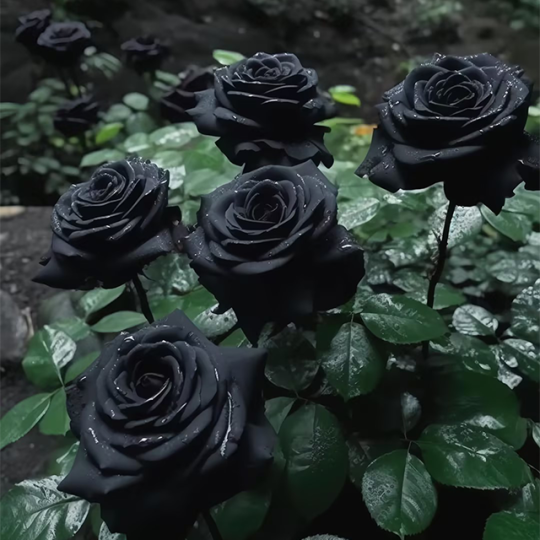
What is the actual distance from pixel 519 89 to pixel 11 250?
1.40 m

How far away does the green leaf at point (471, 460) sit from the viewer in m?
0.67

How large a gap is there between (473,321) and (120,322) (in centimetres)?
57

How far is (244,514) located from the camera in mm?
707

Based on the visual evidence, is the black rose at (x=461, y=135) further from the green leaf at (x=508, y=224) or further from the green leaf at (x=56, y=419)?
the green leaf at (x=56, y=419)

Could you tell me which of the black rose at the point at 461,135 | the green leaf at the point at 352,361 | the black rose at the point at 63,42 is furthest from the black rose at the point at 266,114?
the black rose at the point at 63,42

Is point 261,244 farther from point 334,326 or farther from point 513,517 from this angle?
point 513,517

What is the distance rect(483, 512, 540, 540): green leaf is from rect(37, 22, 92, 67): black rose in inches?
65.7

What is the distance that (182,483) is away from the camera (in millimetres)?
491

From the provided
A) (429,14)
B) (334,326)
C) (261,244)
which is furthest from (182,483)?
(429,14)

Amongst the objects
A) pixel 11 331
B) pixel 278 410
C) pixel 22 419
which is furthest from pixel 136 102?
pixel 278 410

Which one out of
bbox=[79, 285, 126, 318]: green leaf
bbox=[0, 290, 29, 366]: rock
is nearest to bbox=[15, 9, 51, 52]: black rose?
bbox=[0, 290, 29, 366]: rock

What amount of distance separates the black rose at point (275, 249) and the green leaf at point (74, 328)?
0.46 meters

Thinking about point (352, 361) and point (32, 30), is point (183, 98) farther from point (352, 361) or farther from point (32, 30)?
point (352, 361)

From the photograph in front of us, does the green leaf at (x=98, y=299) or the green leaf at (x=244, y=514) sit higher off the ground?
the green leaf at (x=244, y=514)
